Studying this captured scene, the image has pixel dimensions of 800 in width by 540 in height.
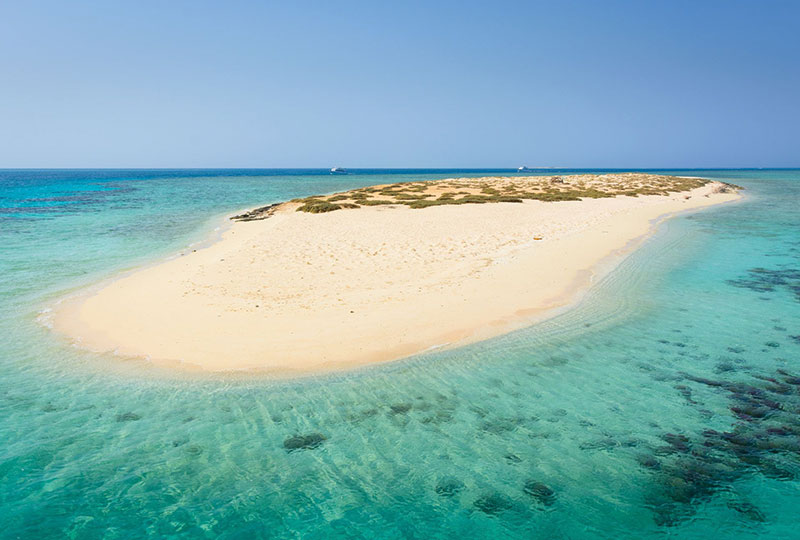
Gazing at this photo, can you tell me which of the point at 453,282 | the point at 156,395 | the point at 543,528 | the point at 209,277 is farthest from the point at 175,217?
the point at 543,528

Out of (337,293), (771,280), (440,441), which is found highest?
(337,293)

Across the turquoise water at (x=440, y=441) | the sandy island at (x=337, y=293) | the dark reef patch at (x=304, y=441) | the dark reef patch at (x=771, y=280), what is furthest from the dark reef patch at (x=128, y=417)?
the dark reef patch at (x=771, y=280)

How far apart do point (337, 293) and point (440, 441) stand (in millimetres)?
6704

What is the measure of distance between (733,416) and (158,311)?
1164 centimetres

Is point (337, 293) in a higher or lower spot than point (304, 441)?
higher

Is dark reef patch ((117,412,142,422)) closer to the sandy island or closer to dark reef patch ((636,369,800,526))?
the sandy island

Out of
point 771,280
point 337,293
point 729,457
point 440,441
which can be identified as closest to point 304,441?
point 440,441

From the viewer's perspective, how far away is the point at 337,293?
487 inches

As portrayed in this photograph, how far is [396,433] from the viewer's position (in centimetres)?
644

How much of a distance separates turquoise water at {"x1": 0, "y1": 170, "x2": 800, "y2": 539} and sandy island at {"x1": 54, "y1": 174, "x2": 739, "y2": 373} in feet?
2.40

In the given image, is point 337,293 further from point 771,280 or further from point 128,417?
point 771,280

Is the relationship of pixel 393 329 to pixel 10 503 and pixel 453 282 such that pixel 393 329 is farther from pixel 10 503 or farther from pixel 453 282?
pixel 10 503

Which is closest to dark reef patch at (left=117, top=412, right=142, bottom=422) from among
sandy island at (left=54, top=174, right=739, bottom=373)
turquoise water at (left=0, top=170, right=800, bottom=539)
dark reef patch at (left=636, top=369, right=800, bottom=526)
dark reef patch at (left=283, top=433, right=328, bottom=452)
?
turquoise water at (left=0, top=170, right=800, bottom=539)

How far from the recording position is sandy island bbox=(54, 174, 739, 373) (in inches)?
368
